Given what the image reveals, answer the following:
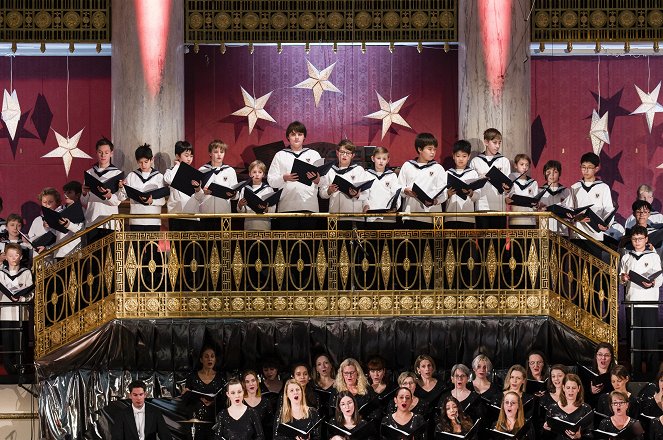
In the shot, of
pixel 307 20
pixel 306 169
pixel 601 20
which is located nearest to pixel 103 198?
pixel 306 169

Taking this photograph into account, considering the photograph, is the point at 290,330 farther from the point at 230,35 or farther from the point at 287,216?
the point at 230,35

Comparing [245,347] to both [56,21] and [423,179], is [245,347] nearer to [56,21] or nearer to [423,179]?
[423,179]

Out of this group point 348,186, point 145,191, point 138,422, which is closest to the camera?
point 138,422

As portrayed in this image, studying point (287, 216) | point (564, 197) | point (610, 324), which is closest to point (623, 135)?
point (564, 197)

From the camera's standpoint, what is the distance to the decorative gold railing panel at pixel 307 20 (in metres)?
16.7

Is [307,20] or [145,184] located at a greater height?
[307,20]

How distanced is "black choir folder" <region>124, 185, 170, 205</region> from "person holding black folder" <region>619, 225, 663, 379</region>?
4563 millimetres

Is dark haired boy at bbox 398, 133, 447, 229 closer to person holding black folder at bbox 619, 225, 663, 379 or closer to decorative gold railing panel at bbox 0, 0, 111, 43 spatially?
person holding black folder at bbox 619, 225, 663, 379

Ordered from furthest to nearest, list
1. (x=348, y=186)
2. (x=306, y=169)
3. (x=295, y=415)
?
(x=306, y=169), (x=348, y=186), (x=295, y=415)

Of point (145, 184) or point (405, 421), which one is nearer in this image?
point (405, 421)

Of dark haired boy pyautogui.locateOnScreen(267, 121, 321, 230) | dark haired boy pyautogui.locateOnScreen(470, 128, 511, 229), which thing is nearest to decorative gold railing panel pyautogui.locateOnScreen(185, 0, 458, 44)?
dark haired boy pyautogui.locateOnScreen(470, 128, 511, 229)

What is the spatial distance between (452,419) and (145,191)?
3.71 meters

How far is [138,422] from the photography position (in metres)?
13.0

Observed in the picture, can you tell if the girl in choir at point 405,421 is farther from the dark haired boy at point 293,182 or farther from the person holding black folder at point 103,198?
the person holding black folder at point 103,198
